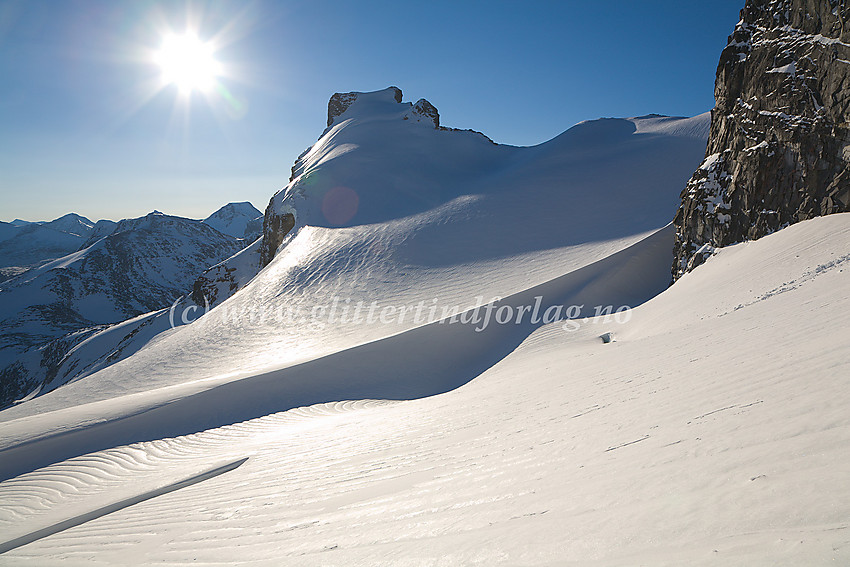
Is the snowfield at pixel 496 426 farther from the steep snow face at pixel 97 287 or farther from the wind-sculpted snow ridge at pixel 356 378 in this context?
Result: the steep snow face at pixel 97 287

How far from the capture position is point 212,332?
1961 cm

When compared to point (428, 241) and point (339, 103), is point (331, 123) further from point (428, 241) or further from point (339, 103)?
point (428, 241)

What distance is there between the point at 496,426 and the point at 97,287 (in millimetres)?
149979

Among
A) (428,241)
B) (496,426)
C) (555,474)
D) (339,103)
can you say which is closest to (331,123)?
(339,103)

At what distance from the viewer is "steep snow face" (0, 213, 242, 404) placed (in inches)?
2427

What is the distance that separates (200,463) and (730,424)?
739 centimetres

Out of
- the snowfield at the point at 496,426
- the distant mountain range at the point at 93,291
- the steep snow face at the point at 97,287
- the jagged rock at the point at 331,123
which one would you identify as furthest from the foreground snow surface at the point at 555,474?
the steep snow face at the point at 97,287

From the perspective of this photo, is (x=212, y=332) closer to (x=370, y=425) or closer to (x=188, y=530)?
(x=370, y=425)

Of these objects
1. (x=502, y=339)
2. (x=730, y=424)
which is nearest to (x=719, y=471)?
(x=730, y=424)

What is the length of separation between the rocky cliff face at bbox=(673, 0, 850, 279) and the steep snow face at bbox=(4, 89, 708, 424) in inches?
126

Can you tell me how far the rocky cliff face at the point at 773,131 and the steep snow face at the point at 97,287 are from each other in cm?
7299

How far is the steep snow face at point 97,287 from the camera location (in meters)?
61.6

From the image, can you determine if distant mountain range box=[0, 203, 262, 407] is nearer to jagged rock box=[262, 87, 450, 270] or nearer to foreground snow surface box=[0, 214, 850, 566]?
jagged rock box=[262, 87, 450, 270]

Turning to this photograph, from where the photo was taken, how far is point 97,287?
392 ft
